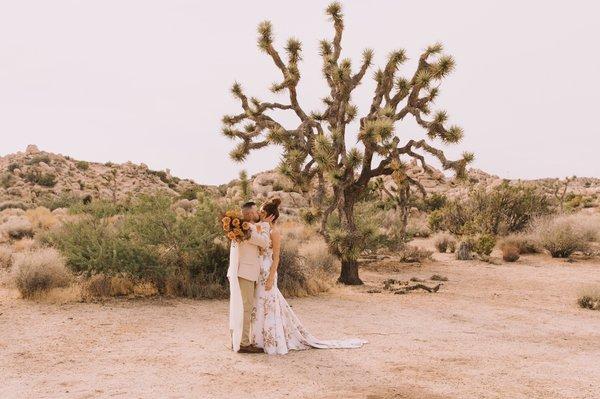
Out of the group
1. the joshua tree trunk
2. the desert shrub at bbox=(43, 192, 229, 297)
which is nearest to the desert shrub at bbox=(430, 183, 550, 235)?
the joshua tree trunk

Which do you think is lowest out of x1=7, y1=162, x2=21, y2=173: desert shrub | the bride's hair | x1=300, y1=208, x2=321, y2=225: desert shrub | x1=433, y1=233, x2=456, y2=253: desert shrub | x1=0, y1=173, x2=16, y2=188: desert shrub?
x1=433, y1=233, x2=456, y2=253: desert shrub

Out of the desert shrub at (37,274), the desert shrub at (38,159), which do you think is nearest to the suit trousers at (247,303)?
the desert shrub at (37,274)

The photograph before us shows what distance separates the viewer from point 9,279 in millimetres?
11594

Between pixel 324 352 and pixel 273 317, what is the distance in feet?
2.44

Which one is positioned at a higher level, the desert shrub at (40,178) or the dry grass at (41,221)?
the desert shrub at (40,178)

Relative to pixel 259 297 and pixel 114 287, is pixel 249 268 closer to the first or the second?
pixel 259 297

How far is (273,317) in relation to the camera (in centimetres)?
700

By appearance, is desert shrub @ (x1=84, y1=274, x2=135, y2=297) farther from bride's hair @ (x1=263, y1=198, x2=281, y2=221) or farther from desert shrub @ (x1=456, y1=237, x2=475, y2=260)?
desert shrub @ (x1=456, y1=237, x2=475, y2=260)

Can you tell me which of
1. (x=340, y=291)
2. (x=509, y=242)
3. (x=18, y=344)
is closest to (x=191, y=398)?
(x=18, y=344)

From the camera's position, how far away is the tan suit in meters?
6.92

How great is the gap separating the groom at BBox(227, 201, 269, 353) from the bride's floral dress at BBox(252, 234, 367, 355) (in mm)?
86

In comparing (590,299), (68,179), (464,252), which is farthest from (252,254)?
(68,179)

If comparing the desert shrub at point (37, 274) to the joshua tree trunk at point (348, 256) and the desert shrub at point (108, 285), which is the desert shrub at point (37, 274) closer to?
the desert shrub at point (108, 285)

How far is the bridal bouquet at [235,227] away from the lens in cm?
680
